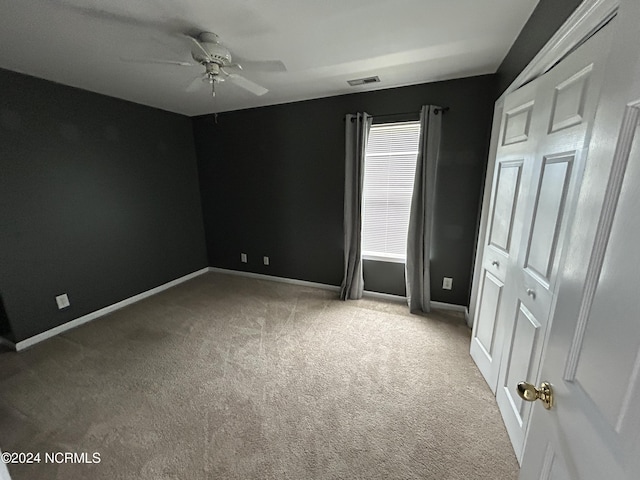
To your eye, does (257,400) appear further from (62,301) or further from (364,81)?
(364,81)

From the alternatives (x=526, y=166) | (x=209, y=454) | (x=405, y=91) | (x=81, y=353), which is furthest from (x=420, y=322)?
(x=81, y=353)

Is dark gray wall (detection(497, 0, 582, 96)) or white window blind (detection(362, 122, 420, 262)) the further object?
white window blind (detection(362, 122, 420, 262))

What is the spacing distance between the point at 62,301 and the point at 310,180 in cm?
290

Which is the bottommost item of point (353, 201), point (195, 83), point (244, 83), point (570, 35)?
point (353, 201)

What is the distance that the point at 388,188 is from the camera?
3.03 m

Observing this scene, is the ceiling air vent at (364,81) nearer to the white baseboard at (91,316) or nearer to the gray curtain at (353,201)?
the gray curtain at (353,201)

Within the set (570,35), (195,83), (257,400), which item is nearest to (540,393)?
(570,35)

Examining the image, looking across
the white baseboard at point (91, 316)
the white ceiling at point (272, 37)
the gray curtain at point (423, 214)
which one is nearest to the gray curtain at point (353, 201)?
the white ceiling at point (272, 37)

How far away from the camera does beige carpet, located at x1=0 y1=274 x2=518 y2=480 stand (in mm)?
1394

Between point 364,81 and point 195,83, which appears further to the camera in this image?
point 364,81

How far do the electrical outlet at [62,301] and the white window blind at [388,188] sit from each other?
10.5 ft

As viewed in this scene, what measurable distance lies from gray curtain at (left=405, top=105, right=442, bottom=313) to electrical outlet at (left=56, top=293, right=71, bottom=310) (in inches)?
140

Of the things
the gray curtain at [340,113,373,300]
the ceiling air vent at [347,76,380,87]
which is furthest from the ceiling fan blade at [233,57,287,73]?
the gray curtain at [340,113,373,300]

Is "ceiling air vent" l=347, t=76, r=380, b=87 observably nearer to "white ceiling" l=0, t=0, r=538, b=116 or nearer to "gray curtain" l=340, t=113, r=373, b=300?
"white ceiling" l=0, t=0, r=538, b=116
